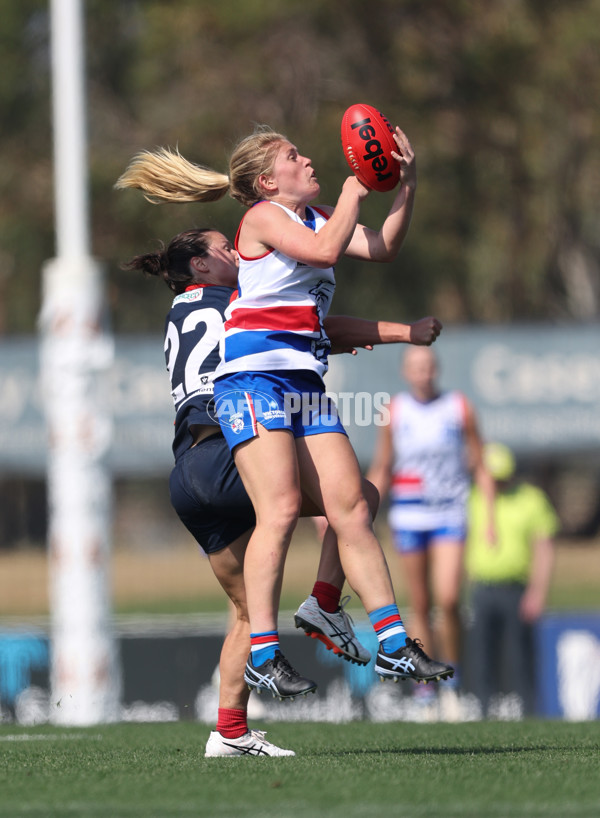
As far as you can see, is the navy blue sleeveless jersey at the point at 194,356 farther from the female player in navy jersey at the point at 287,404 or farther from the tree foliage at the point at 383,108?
the tree foliage at the point at 383,108

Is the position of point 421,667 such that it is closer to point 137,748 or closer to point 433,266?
point 137,748

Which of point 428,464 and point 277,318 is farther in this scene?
point 428,464

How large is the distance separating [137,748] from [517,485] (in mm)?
5394

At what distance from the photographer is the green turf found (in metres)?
4.04

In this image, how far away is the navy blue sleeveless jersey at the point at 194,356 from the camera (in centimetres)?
554

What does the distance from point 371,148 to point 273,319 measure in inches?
27.1

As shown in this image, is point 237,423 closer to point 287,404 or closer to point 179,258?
point 287,404

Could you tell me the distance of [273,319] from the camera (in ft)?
16.8

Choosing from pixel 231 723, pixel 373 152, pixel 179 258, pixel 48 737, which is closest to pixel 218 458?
pixel 179 258

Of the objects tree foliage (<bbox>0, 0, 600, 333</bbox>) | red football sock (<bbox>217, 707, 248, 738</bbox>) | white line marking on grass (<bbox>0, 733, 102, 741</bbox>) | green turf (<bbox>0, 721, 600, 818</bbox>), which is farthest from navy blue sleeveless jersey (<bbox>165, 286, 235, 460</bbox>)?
tree foliage (<bbox>0, 0, 600, 333</bbox>)

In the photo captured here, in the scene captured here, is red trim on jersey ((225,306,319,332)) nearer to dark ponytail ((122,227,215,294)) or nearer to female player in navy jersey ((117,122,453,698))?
female player in navy jersey ((117,122,453,698))

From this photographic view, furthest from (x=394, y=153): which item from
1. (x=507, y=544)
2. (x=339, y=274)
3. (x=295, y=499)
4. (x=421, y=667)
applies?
(x=339, y=274)

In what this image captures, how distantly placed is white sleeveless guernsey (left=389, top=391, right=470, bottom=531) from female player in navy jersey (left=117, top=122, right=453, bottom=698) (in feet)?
14.1

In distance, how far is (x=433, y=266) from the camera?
2461cm
